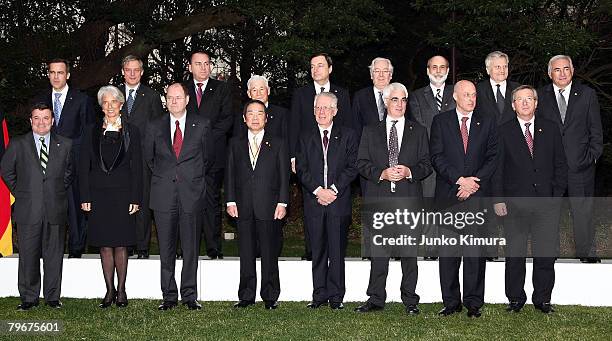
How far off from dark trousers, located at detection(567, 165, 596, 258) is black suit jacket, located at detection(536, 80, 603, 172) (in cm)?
7

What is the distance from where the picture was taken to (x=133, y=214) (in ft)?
25.7

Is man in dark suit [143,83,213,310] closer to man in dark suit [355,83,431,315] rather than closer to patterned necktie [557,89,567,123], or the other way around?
man in dark suit [355,83,431,315]

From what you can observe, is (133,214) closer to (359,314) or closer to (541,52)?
(359,314)

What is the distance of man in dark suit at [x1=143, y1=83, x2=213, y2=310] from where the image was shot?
7.72 m

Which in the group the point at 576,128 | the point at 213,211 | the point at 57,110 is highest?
the point at 57,110

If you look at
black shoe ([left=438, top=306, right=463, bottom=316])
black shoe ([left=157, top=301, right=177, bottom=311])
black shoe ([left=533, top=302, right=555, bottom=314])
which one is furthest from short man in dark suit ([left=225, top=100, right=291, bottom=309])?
black shoe ([left=533, top=302, right=555, bottom=314])

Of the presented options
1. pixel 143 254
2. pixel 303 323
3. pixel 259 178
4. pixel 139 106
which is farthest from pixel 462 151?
pixel 143 254

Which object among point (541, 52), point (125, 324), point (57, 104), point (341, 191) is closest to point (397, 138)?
point (341, 191)

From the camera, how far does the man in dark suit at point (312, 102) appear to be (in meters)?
8.23

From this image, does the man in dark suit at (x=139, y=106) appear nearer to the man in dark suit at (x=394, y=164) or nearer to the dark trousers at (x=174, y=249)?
the dark trousers at (x=174, y=249)

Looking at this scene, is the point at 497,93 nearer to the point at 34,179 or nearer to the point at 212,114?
the point at 212,114

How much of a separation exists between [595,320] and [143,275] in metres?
3.80

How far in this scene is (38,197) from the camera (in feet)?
25.7

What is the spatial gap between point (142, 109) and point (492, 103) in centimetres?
305
